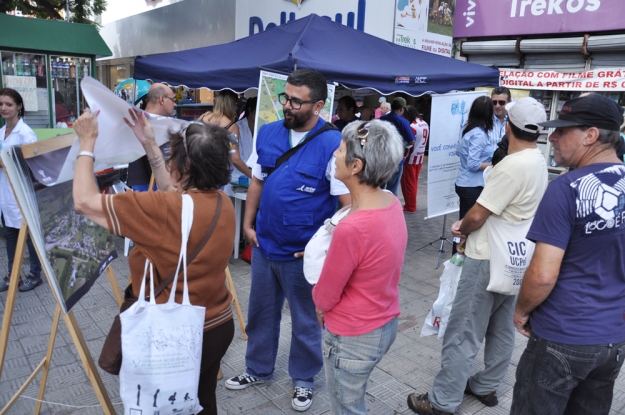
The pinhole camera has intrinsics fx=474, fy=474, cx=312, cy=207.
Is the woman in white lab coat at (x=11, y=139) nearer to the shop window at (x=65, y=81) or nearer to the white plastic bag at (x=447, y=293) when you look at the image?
the white plastic bag at (x=447, y=293)

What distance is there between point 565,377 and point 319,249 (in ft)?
3.44

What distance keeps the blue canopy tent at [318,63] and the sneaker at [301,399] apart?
2994mm

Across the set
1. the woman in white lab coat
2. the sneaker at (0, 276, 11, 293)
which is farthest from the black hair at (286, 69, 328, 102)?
the sneaker at (0, 276, 11, 293)

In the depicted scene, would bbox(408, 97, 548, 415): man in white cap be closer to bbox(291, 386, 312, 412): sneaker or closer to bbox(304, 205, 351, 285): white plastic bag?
bbox(291, 386, 312, 412): sneaker

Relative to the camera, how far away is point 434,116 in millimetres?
5348

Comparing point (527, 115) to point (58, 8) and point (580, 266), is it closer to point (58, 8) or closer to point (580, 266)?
point (580, 266)

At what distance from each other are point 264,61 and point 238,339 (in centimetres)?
288

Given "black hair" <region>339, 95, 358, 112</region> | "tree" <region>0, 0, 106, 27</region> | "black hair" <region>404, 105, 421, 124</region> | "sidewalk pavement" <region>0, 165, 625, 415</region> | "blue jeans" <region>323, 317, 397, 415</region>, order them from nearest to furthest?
"blue jeans" <region>323, 317, 397, 415</region> → "sidewalk pavement" <region>0, 165, 625, 415</region> → "black hair" <region>339, 95, 358, 112</region> → "black hair" <region>404, 105, 421, 124</region> → "tree" <region>0, 0, 106, 27</region>

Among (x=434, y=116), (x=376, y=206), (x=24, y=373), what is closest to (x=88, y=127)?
(x=376, y=206)

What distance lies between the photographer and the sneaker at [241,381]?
9.69 feet

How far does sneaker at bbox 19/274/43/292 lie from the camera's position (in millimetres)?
4328

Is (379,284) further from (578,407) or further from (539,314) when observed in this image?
(578,407)

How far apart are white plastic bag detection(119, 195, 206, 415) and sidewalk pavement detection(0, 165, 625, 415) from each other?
1.17 metres

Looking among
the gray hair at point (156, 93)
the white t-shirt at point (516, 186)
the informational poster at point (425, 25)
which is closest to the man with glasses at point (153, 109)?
Answer: the gray hair at point (156, 93)
